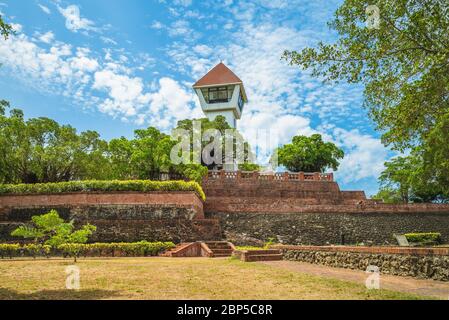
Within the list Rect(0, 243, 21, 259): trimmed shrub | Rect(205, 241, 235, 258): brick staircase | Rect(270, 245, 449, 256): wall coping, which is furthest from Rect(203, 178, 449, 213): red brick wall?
Rect(270, 245, 449, 256): wall coping

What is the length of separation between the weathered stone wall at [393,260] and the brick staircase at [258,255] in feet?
6.77

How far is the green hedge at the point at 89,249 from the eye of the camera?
50.1 ft

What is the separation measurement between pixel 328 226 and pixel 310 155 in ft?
58.9

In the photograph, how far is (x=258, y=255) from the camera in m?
13.2

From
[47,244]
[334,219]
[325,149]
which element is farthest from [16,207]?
[325,149]

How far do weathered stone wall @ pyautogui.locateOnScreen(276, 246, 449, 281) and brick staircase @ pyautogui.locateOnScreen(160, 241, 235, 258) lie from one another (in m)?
5.31

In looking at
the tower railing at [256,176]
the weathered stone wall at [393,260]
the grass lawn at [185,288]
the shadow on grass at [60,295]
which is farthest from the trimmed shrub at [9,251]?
the tower railing at [256,176]

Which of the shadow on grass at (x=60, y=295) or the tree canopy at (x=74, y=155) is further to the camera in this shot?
the tree canopy at (x=74, y=155)

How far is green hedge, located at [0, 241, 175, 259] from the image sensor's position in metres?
15.3

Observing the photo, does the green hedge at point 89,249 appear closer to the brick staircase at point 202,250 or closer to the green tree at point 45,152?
the brick staircase at point 202,250

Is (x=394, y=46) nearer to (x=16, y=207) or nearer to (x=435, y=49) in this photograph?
(x=435, y=49)

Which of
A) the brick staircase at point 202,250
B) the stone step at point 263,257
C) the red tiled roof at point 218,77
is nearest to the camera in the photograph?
the stone step at point 263,257

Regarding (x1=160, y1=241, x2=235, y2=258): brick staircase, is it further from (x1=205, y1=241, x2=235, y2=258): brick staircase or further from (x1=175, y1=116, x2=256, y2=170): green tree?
(x1=175, y1=116, x2=256, y2=170): green tree

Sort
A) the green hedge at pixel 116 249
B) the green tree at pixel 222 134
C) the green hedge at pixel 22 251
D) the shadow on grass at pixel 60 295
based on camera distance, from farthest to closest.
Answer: the green tree at pixel 222 134, the green hedge at pixel 116 249, the green hedge at pixel 22 251, the shadow on grass at pixel 60 295
